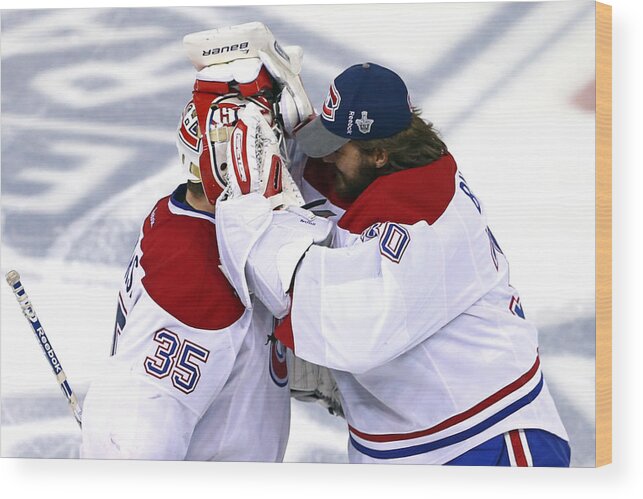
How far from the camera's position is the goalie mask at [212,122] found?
8.27 ft

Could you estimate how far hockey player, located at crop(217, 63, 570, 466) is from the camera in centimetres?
246

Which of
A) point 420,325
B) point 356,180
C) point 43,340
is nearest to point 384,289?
point 420,325

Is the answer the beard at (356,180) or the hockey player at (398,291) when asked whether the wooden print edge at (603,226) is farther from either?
the beard at (356,180)

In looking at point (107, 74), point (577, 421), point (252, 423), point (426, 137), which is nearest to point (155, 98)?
point (107, 74)

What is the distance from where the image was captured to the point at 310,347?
252 cm

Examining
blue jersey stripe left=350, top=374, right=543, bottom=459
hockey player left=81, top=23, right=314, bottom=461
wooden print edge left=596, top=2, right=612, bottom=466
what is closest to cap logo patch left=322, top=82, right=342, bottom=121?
hockey player left=81, top=23, right=314, bottom=461

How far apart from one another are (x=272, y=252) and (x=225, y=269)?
0.51 ft

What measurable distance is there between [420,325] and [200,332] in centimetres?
58

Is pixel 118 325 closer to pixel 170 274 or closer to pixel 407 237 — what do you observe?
pixel 170 274

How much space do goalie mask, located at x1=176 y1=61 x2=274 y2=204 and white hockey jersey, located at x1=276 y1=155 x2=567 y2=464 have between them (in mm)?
337

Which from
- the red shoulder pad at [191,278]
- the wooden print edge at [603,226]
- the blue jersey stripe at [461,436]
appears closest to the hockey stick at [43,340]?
the red shoulder pad at [191,278]

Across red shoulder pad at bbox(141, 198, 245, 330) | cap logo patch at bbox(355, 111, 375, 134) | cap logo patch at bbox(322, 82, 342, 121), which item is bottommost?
red shoulder pad at bbox(141, 198, 245, 330)

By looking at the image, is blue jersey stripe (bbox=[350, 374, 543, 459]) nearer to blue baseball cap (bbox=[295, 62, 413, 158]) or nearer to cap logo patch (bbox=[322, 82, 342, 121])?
blue baseball cap (bbox=[295, 62, 413, 158])

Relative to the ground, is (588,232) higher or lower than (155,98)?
lower
